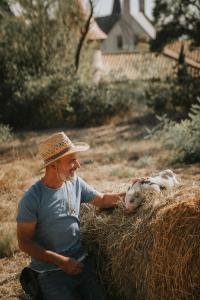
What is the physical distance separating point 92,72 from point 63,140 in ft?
56.1

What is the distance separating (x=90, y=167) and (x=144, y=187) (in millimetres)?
6896

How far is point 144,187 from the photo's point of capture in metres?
4.04

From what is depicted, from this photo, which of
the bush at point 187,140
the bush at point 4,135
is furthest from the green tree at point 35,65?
the bush at point 187,140

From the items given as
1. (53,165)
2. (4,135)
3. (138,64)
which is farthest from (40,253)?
(138,64)

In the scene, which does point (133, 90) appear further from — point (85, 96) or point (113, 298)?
point (113, 298)

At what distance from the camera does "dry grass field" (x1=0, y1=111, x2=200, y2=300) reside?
551 centimetres

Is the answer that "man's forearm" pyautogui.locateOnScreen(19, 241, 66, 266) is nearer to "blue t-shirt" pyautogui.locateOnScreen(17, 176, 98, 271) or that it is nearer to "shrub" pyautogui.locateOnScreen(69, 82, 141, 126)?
"blue t-shirt" pyautogui.locateOnScreen(17, 176, 98, 271)

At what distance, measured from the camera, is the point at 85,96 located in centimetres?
1830

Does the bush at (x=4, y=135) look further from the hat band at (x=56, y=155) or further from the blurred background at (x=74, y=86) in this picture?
the hat band at (x=56, y=155)

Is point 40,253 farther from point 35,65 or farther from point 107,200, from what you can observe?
point 35,65

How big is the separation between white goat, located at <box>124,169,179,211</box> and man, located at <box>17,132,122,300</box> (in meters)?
0.47

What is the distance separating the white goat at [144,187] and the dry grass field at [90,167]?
0.54ft

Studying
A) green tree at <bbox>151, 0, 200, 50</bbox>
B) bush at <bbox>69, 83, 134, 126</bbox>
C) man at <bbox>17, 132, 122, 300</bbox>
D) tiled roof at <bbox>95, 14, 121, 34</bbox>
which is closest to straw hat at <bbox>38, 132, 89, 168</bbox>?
man at <bbox>17, 132, 122, 300</bbox>

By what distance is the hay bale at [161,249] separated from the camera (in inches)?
140
